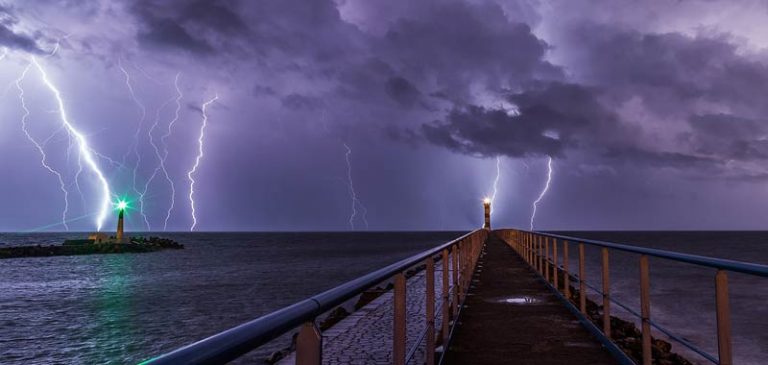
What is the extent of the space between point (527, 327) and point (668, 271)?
3643 cm

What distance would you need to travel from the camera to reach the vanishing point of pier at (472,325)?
1.39 meters

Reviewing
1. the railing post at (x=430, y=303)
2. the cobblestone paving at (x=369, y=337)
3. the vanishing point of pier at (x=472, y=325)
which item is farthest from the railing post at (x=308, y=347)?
the cobblestone paving at (x=369, y=337)

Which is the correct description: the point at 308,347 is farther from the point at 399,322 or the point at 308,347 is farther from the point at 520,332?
the point at 520,332

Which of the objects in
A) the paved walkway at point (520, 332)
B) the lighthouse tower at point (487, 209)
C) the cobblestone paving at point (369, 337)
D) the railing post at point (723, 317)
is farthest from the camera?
the lighthouse tower at point (487, 209)

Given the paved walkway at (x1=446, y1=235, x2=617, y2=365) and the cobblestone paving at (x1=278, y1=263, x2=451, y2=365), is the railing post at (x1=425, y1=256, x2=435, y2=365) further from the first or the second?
the paved walkway at (x1=446, y1=235, x2=617, y2=365)

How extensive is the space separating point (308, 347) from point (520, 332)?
5.57 metres

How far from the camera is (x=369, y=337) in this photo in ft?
27.1

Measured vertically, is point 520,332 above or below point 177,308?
above

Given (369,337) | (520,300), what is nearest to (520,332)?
(520,300)

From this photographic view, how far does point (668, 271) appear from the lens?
3781cm

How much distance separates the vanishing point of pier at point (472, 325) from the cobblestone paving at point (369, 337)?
0.05 feet

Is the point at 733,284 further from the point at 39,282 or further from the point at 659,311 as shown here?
the point at 39,282

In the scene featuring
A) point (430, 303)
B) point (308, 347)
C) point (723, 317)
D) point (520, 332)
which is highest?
point (308, 347)

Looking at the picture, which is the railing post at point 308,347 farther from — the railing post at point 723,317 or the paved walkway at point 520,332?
the paved walkway at point 520,332
